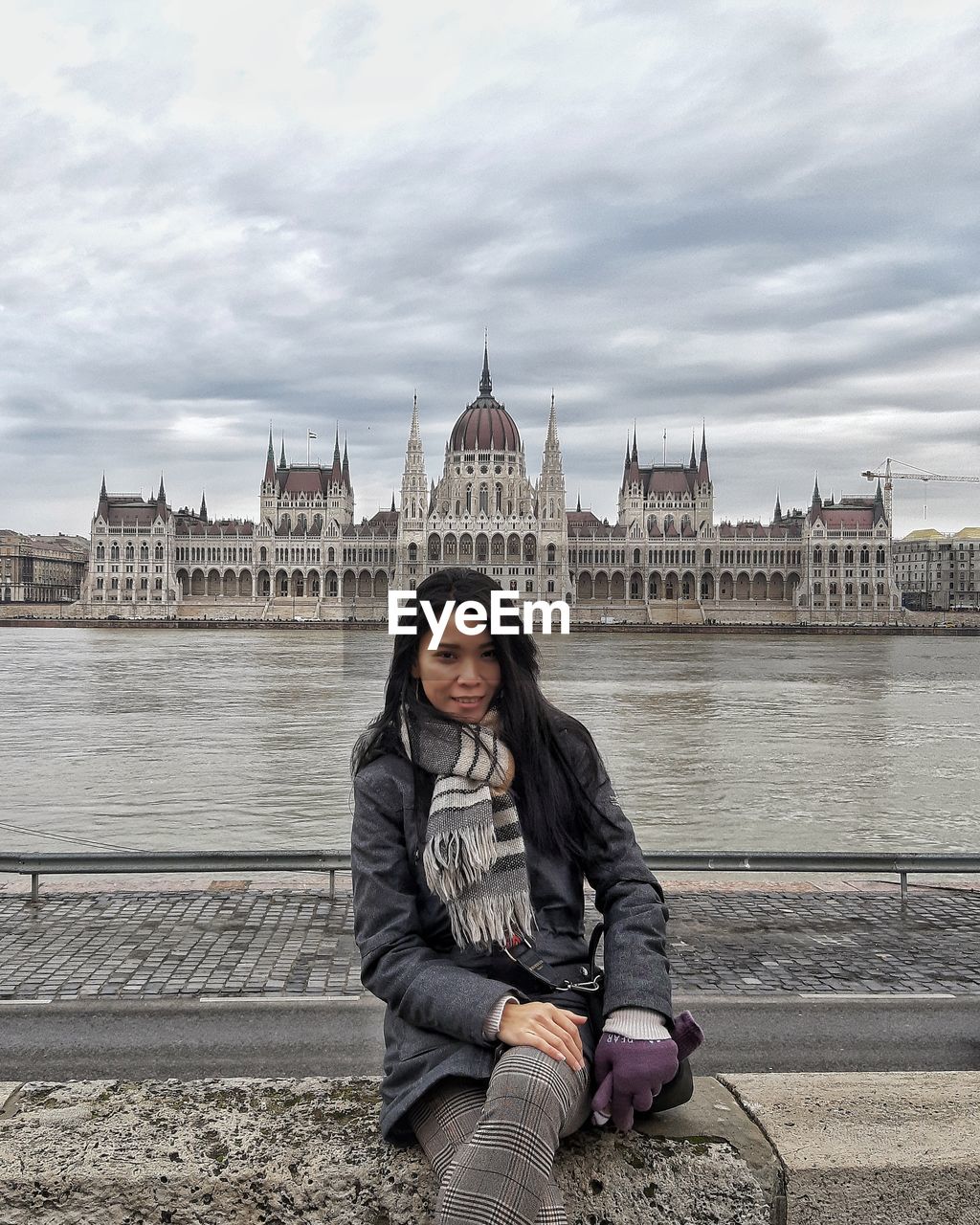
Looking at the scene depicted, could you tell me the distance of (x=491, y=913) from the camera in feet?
7.50

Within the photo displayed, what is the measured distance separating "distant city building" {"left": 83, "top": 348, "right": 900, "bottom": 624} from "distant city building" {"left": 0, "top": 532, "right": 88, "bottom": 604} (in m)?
17.5

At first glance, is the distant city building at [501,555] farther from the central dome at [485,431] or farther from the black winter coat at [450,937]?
the black winter coat at [450,937]

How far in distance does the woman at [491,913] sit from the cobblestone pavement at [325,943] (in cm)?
229

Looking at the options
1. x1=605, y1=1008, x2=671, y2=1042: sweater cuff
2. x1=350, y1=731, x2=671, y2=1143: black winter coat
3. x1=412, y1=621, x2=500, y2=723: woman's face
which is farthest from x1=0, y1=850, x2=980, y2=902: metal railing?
x1=605, y1=1008, x2=671, y2=1042: sweater cuff

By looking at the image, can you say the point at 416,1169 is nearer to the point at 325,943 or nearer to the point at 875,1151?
the point at 875,1151

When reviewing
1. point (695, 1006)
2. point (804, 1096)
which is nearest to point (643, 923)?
point (804, 1096)

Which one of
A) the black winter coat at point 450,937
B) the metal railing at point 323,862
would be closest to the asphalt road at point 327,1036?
the metal railing at point 323,862

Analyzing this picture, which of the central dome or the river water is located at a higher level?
the central dome

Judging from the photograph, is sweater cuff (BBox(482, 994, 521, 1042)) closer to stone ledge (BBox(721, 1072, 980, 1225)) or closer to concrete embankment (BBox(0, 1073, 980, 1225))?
concrete embankment (BBox(0, 1073, 980, 1225))

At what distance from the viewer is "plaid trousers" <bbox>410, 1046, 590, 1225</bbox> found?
177 cm

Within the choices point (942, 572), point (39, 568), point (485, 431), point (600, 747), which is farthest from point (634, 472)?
point (600, 747)

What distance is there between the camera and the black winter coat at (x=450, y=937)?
7.03ft

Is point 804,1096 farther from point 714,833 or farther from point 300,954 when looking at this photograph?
point 714,833

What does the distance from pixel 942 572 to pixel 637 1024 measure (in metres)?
133
